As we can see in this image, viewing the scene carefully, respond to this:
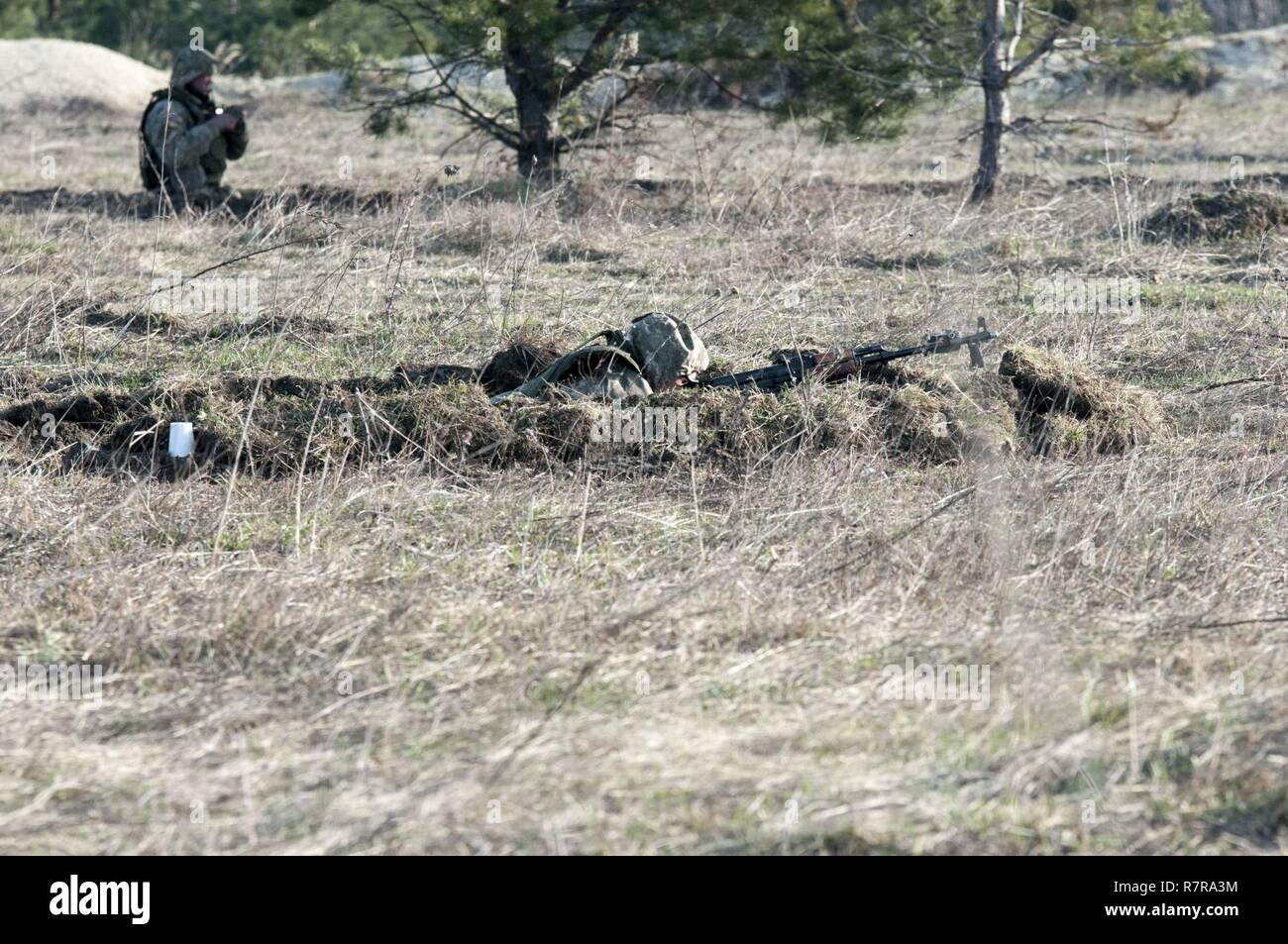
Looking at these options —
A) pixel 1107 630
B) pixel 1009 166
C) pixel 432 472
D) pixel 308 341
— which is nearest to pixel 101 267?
pixel 308 341

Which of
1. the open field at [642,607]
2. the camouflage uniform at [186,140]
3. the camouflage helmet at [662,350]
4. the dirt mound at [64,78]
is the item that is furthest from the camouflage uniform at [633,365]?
the dirt mound at [64,78]

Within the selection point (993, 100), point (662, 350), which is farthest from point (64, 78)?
point (662, 350)

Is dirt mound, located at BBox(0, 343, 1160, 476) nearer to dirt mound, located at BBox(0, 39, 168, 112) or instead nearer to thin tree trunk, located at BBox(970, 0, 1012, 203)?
thin tree trunk, located at BBox(970, 0, 1012, 203)

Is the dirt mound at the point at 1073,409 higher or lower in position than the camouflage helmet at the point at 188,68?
lower

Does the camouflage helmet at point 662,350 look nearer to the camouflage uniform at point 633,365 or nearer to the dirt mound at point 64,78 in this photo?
the camouflage uniform at point 633,365

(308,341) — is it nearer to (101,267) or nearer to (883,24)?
(101,267)

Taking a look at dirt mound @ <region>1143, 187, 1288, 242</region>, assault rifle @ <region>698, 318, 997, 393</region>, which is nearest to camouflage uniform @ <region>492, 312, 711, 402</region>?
assault rifle @ <region>698, 318, 997, 393</region>

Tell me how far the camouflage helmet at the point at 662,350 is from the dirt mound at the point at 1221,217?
14.6ft

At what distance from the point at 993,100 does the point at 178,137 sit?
5716 mm

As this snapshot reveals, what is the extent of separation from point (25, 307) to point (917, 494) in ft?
14.4

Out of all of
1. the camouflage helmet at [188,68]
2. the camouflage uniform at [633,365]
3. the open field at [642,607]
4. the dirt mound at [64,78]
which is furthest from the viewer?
the dirt mound at [64,78]

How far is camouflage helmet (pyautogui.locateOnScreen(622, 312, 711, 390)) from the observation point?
229 inches

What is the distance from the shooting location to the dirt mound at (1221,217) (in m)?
9.05
